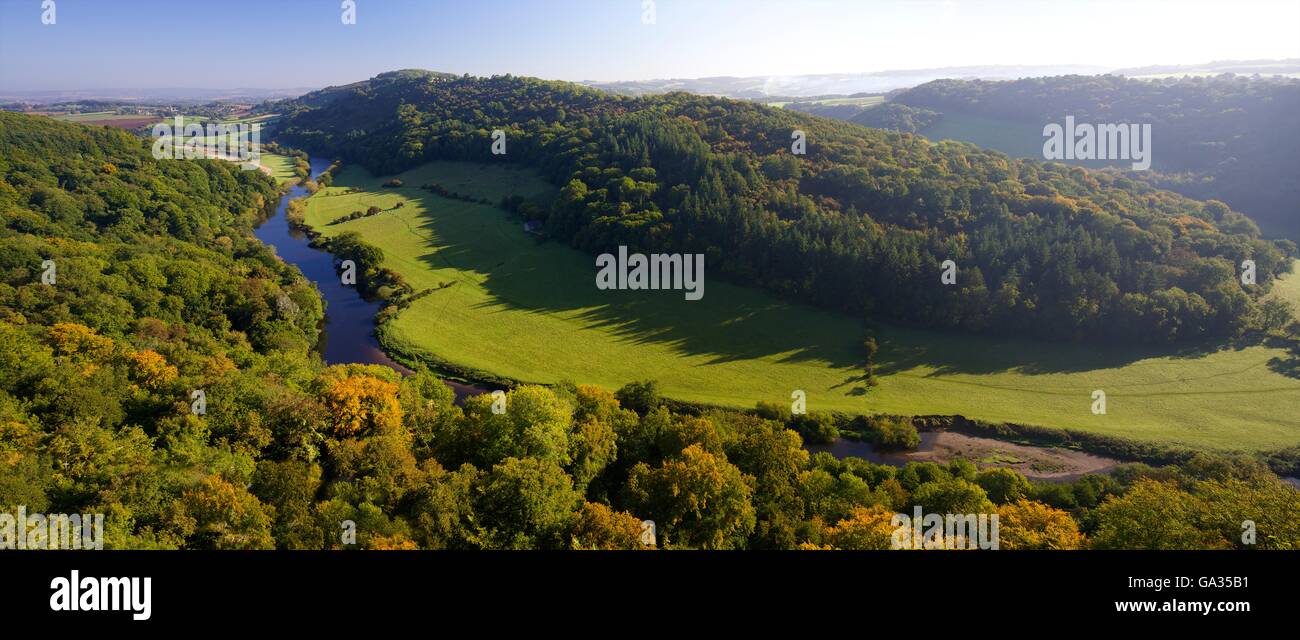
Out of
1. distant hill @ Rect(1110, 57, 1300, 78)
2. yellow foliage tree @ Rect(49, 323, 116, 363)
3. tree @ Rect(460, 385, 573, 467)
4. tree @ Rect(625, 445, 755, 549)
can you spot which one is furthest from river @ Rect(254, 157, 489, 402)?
distant hill @ Rect(1110, 57, 1300, 78)

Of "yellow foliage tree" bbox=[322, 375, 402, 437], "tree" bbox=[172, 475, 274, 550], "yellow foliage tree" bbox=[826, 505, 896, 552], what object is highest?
"yellow foliage tree" bbox=[322, 375, 402, 437]

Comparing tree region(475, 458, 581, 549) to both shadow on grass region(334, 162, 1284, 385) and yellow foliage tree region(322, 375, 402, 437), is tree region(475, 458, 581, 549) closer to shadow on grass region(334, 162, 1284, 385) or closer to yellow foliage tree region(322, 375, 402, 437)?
yellow foliage tree region(322, 375, 402, 437)

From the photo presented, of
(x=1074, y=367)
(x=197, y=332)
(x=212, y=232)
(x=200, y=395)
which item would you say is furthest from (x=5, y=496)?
(x=212, y=232)

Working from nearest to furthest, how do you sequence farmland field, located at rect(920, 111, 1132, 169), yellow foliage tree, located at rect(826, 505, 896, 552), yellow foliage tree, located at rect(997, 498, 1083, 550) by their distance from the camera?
yellow foliage tree, located at rect(826, 505, 896, 552), yellow foliage tree, located at rect(997, 498, 1083, 550), farmland field, located at rect(920, 111, 1132, 169)

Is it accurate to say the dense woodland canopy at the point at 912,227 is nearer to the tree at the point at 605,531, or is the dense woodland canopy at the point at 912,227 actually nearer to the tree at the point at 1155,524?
the tree at the point at 1155,524

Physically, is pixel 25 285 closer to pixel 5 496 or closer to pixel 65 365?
pixel 65 365

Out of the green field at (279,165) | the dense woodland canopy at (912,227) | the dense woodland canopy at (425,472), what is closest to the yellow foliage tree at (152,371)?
the dense woodland canopy at (425,472)
